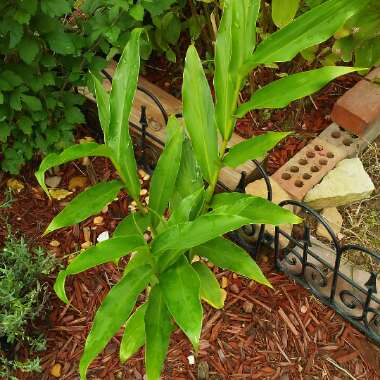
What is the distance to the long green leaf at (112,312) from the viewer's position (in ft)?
5.09

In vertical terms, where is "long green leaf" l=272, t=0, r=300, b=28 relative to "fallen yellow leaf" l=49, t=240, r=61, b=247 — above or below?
above

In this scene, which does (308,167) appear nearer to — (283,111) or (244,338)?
(283,111)

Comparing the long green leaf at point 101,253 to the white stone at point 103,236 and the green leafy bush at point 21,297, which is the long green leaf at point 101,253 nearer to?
the green leafy bush at point 21,297

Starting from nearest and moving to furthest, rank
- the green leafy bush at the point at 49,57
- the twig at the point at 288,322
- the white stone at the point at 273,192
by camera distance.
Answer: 1. the green leafy bush at the point at 49,57
2. the twig at the point at 288,322
3. the white stone at the point at 273,192

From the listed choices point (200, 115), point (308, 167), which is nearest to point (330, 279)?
point (308, 167)

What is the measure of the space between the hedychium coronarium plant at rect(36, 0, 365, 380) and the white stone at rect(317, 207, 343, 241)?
0.75 meters

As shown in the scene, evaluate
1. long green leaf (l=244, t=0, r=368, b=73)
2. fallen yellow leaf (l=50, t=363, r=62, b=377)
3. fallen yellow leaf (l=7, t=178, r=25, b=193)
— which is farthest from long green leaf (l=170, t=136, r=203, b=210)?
fallen yellow leaf (l=7, t=178, r=25, b=193)

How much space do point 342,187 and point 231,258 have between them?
2.97 feet

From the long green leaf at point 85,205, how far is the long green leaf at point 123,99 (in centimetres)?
7

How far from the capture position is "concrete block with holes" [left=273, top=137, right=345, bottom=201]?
2.54 m

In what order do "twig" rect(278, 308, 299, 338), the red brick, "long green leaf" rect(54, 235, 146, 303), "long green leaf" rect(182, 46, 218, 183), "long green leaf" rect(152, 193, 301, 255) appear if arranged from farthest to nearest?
the red brick
"twig" rect(278, 308, 299, 338)
"long green leaf" rect(182, 46, 218, 183)
"long green leaf" rect(54, 235, 146, 303)
"long green leaf" rect(152, 193, 301, 255)

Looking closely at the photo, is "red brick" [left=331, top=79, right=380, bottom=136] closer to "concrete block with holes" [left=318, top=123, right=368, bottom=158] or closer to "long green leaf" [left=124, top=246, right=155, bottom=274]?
"concrete block with holes" [left=318, top=123, right=368, bottom=158]

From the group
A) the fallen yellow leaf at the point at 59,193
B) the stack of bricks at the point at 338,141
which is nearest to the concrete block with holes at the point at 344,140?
the stack of bricks at the point at 338,141

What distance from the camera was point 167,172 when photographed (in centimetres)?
181
